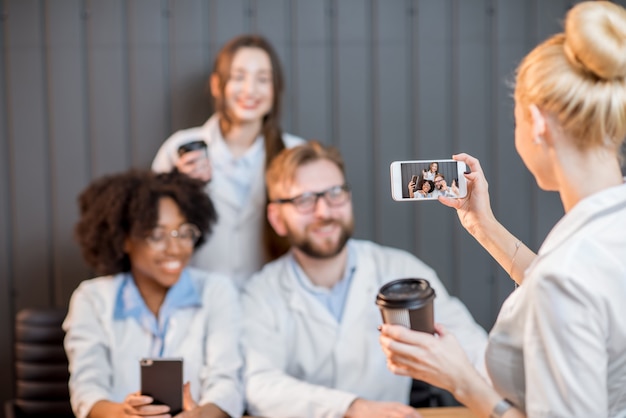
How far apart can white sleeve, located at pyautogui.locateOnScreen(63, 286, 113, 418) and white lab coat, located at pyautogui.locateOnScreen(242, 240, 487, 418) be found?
392 millimetres

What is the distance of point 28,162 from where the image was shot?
3285 millimetres

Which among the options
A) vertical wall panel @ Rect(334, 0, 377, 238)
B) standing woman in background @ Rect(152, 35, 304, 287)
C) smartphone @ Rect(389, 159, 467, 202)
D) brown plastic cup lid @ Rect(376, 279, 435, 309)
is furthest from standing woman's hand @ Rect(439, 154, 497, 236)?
vertical wall panel @ Rect(334, 0, 377, 238)

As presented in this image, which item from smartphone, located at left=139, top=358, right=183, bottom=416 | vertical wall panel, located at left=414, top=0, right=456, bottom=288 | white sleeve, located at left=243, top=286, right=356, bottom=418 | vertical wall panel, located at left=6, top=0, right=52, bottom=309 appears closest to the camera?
smartphone, located at left=139, top=358, right=183, bottom=416

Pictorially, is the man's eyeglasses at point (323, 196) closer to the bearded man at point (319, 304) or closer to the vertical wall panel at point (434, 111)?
the bearded man at point (319, 304)

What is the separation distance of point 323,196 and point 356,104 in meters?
0.94

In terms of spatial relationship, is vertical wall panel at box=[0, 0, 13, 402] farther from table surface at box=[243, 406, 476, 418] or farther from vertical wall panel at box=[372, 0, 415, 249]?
table surface at box=[243, 406, 476, 418]

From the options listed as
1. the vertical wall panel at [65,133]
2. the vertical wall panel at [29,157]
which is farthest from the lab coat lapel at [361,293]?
the vertical wall panel at [29,157]

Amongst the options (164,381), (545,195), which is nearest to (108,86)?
(164,381)

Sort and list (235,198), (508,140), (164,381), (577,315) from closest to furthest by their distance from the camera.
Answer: (577,315) < (164,381) < (235,198) < (508,140)

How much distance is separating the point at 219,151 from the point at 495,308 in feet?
4.31

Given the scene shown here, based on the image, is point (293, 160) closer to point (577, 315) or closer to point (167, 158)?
point (167, 158)

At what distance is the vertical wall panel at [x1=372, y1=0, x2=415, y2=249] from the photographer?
334 cm

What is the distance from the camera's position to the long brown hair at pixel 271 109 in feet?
9.57

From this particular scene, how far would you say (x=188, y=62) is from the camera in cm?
328
